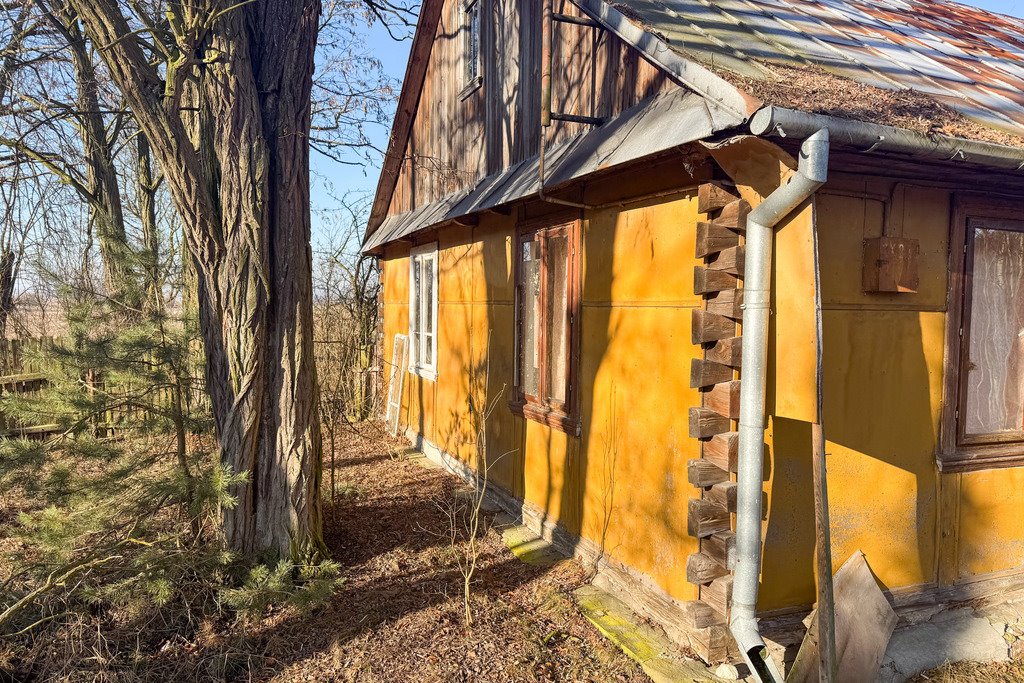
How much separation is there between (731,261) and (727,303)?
0.24 metres

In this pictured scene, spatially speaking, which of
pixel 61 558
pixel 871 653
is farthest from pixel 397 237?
pixel 871 653

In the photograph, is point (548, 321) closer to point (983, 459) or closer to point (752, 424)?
point (752, 424)

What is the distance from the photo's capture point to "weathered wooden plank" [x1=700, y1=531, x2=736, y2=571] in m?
3.84

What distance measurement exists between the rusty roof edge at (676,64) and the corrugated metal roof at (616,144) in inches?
2.2

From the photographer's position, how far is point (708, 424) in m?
3.89

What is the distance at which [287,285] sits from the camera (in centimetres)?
497

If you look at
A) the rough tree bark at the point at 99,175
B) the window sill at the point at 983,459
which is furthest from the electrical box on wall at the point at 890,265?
the rough tree bark at the point at 99,175

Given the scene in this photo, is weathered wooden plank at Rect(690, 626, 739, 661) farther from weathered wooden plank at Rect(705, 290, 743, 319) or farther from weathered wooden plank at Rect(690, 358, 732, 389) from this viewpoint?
weathered wooden plank at Rect(705, 290, 743, 319)


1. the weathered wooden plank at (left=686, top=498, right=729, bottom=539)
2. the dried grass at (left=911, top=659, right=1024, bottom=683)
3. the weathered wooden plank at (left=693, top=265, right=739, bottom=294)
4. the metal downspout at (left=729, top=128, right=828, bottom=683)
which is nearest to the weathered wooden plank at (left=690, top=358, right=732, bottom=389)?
the metal downspout at (left=729, top=128, right=828, bottom=683)

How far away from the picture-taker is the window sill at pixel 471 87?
776cm

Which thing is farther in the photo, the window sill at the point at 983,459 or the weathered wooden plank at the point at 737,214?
the window sill at the point at 983,459

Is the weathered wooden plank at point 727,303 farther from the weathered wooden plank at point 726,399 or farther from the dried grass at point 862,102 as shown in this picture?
the dried grass at point 862,102

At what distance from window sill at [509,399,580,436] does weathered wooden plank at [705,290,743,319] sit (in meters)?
1.89

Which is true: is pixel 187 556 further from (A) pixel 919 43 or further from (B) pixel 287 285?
(A) pixel 919 43
